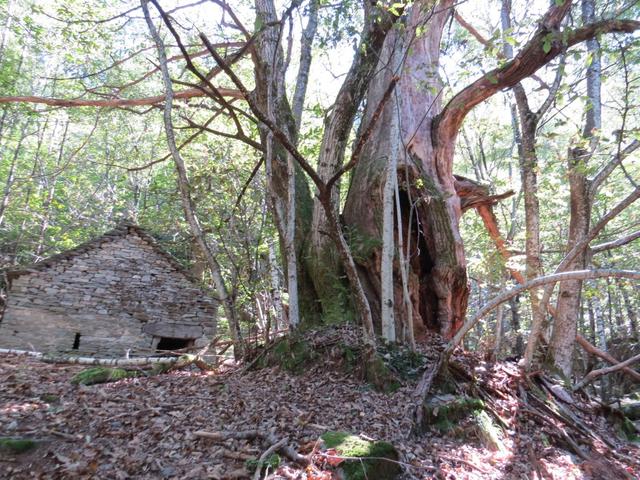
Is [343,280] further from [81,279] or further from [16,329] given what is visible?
[16,329]

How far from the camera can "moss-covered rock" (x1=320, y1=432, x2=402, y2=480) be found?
287 cm

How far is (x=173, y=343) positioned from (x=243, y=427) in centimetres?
823

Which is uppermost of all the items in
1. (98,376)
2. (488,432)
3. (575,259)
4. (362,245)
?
(362,245)

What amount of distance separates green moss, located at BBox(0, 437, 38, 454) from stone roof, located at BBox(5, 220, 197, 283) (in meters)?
7.68

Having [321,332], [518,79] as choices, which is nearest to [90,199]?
[321,332]

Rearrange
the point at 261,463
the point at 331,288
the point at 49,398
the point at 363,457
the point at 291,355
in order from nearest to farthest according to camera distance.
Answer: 1. the point at 261,463
2. the point at 363,457
3. the point at 49,398
4. the point at 291,355
5. the point at 331,288

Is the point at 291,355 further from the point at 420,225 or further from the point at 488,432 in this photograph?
the point at 420,225

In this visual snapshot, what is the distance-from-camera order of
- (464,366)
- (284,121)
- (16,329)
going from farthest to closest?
(16,329), (284,121), (464,366)

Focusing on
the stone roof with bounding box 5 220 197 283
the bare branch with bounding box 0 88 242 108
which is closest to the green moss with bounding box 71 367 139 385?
the bare branch with bounding box 0 88 242 108

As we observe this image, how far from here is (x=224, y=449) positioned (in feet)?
10.2

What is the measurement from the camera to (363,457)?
2.93 m

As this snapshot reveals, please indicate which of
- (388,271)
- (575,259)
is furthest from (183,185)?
(575,259)

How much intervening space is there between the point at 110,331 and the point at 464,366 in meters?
8.31

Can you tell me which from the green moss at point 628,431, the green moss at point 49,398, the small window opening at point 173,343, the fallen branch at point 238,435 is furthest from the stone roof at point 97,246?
the green moss at point 628,431
